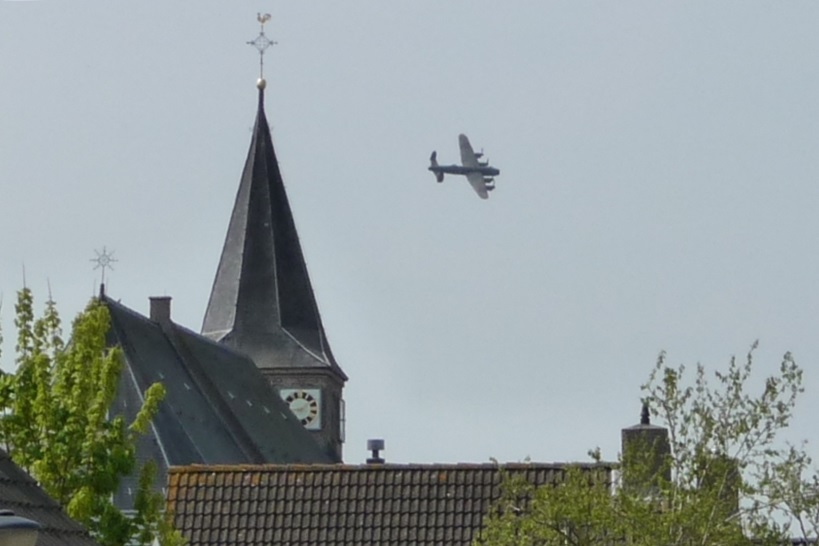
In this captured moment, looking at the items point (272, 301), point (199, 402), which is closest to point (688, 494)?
point (199, 402)

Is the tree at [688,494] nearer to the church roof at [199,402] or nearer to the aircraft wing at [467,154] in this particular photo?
the church roof at [199,402]

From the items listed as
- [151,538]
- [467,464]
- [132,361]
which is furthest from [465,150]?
[151,538]

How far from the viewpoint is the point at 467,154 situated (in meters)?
97.1

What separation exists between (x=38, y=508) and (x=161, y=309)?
54618mm

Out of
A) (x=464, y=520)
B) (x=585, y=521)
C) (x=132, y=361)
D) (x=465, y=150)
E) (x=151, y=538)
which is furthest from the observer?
(x=465, y=150)

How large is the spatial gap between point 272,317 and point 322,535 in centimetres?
5501

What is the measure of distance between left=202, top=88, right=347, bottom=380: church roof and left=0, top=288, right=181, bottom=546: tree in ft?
200

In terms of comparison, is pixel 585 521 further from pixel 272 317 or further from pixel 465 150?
pixel 465 150

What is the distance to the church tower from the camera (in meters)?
84.9

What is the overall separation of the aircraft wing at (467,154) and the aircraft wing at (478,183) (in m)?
0.88

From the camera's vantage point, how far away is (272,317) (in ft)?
279

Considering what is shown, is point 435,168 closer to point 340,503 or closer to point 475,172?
point 475,172

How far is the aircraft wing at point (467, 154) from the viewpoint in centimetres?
9469

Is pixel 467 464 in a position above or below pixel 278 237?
below
